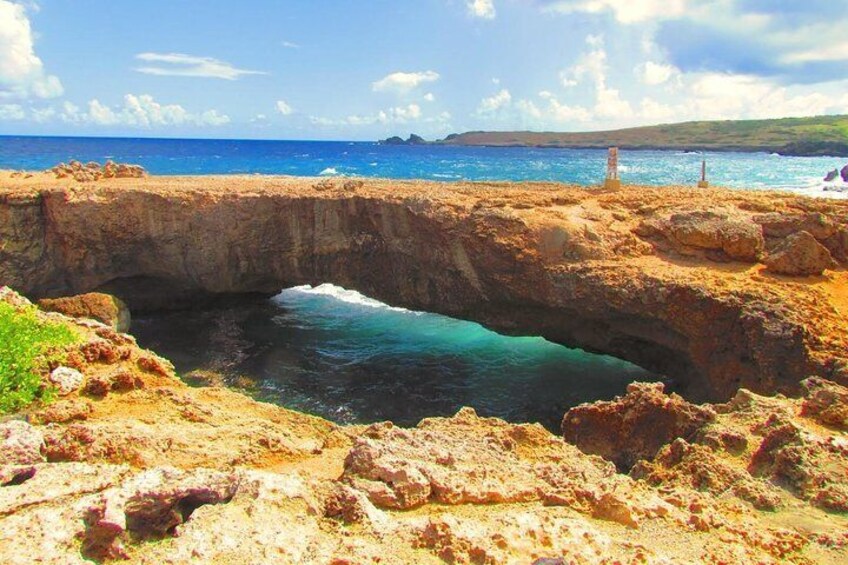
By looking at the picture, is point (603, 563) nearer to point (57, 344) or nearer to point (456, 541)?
Answer: point (456, 541)

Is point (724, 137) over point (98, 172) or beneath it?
over

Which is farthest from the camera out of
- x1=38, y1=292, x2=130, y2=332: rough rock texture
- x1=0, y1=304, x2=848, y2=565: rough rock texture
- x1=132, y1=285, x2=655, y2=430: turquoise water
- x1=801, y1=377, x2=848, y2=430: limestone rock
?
x1=38, y1=292, x2=130, y2=332: rough rock texture

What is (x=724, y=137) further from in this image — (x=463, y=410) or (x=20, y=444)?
(x=20, y=444)

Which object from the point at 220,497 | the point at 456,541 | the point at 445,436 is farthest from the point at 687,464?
the point at 220,497

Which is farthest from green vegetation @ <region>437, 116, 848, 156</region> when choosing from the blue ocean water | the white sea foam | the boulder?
the boulder

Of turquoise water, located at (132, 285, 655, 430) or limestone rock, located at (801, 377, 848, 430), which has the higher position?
limestone rock, located at (801, 377, 848, 430)

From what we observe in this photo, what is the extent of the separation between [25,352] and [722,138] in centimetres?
15402

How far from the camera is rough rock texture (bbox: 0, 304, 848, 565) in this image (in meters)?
4.88

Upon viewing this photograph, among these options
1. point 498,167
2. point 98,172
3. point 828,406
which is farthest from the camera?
point 498,167

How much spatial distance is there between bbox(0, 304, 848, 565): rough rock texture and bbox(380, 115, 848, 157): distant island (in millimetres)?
120129

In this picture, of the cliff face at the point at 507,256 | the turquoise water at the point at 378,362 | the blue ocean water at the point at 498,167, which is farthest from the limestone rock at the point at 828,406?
the blue ocean water at the point at 498,167

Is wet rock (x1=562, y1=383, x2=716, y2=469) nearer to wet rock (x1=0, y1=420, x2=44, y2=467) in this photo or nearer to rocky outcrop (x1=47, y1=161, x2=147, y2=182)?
wet rock (x1=0, y1=420, x2=44, y2=467)

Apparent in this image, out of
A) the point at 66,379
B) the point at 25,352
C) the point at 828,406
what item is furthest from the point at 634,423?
the point at 25,352

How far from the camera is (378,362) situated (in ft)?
63.4
